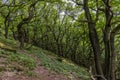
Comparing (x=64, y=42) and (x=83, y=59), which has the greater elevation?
(x=64, y=42)

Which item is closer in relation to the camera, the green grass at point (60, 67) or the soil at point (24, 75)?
the soil at point (24, 75)

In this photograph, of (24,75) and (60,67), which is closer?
(24,75)

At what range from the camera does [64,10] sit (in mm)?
29516

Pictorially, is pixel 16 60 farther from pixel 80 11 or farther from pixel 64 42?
pixel 64 42

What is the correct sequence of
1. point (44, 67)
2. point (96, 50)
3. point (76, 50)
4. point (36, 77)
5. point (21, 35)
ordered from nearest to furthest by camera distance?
1. point (96, 50)
2. point (36, 77)
3. point (44, 67)
4. point (21, 35)
5. point (76, 50)

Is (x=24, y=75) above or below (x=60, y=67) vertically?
above

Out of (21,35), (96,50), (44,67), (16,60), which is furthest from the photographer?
(21,35)

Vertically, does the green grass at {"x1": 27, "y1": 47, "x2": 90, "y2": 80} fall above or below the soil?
below

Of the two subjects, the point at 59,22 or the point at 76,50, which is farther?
the point at 76,50

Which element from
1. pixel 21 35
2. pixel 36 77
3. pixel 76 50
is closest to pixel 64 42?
pixel 76 50

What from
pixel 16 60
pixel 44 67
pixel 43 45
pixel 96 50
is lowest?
pixel 43 45

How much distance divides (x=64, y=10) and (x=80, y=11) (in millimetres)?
3552

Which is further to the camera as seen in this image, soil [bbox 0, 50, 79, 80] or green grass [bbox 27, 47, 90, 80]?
green grass [bbox 27, 47, 90, 80]

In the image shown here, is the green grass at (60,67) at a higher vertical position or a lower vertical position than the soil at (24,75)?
lower
